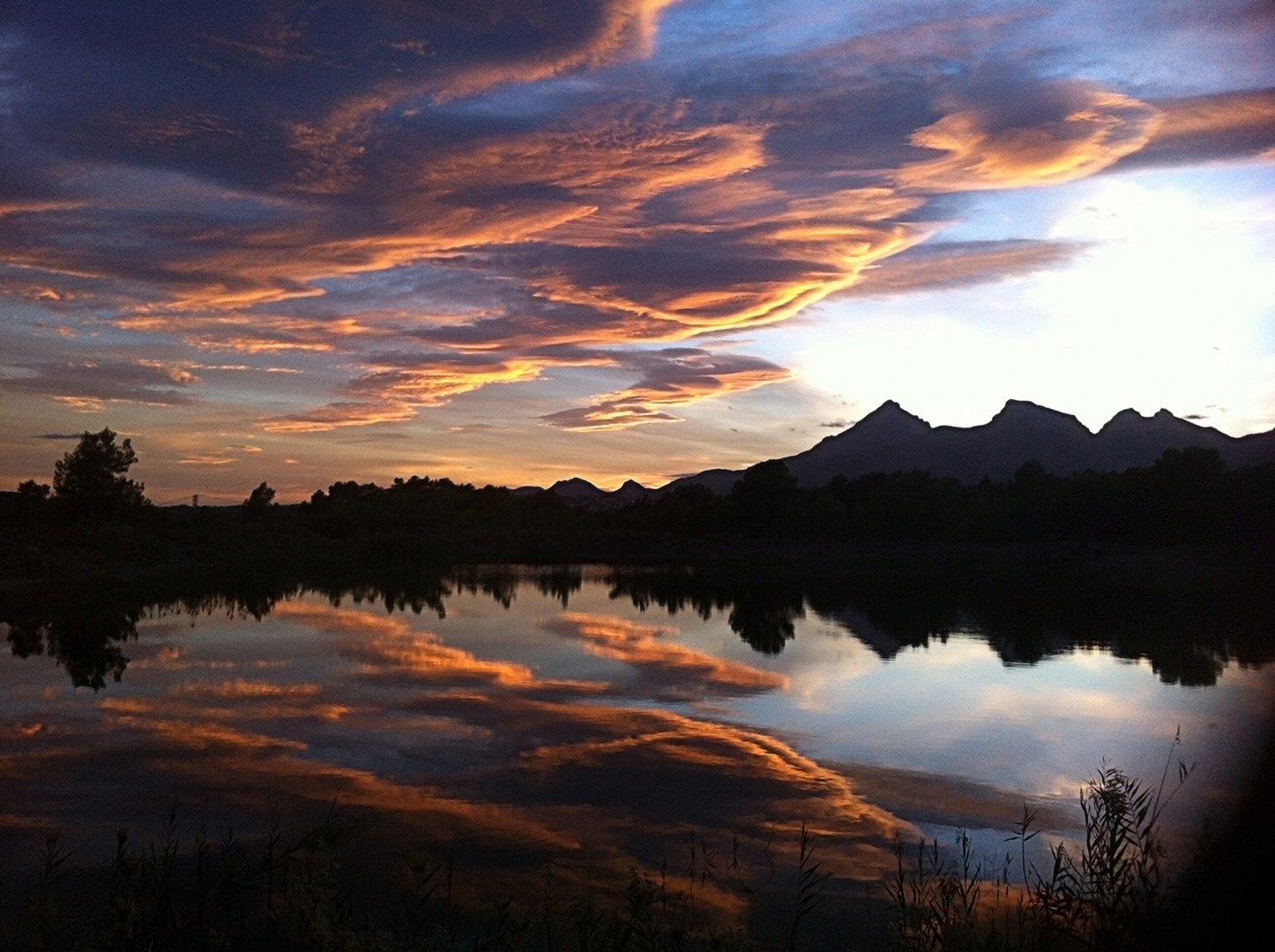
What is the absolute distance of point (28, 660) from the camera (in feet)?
74.4

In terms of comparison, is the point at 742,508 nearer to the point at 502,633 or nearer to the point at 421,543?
the point at 421,543

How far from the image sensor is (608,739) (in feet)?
53.2

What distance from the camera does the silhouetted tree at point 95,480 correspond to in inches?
2265

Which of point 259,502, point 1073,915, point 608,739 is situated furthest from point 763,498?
point 1073,915

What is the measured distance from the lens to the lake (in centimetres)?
1077

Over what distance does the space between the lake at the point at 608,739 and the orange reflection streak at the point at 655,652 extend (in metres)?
0.13

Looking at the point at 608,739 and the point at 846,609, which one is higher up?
the point at 846,609

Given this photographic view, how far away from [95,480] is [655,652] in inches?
1721

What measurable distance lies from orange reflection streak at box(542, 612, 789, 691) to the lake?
0.44 ft

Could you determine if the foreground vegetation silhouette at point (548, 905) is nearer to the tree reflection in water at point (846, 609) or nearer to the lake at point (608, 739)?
the lake at point (608, 739)

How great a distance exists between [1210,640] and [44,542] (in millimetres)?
43158

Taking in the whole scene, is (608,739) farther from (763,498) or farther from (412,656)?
(763,498)

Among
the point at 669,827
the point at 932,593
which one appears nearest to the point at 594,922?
the point at 669,827

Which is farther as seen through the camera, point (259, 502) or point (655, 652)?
point (259, 502)
